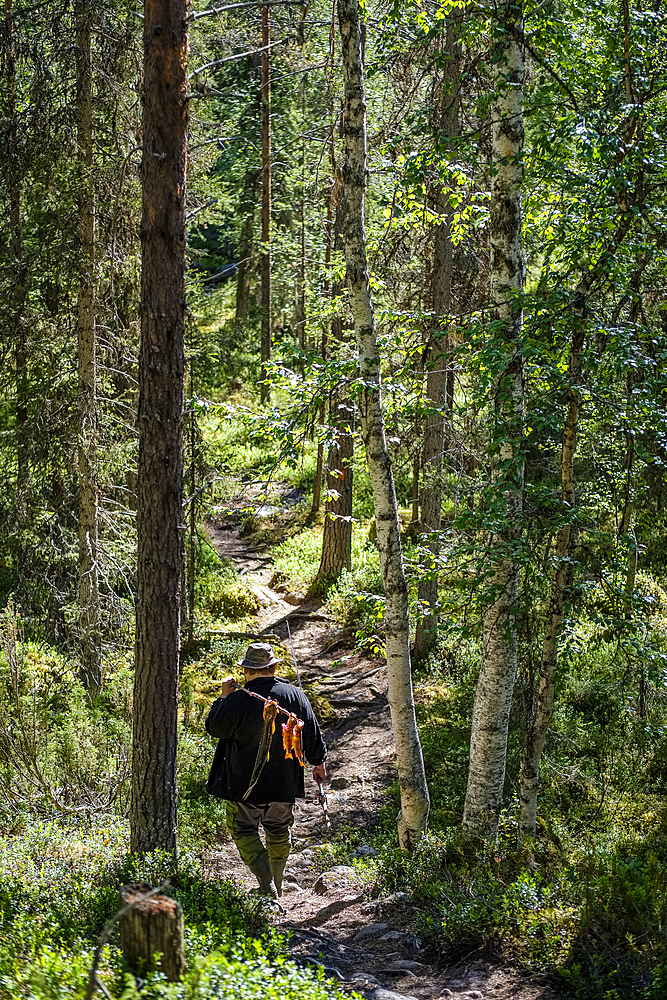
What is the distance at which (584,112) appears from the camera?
6000 millimetres

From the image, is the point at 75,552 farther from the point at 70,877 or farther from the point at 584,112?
the point at 584,112

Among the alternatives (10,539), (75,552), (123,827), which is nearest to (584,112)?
(123,827)

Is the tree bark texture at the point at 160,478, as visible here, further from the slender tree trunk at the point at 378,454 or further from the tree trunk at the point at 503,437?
the tree trunk at the point at 503,437

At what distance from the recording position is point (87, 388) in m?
11.0

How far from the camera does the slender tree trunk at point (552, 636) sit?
7.25m

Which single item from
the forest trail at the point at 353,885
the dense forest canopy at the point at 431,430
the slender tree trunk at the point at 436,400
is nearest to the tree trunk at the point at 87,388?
the dense forest canopy at the point at 431,430

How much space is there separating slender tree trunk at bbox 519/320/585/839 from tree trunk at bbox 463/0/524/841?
0.30 meters

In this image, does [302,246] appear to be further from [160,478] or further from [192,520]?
[160,478]

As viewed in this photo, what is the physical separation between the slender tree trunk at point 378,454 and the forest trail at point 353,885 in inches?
38.3

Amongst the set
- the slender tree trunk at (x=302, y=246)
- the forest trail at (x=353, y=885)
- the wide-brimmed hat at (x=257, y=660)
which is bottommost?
the forest trail at (x=353, y=885)

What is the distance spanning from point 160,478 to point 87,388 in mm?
5127

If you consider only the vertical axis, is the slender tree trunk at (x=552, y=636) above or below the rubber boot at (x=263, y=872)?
above

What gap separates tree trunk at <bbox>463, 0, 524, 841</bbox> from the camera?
636 centimetres

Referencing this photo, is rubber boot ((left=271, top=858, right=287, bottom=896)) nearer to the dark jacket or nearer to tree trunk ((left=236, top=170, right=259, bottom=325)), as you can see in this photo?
the dark jacket
